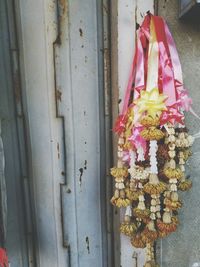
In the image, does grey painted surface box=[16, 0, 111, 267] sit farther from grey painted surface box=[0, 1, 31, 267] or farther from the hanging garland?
the hanging garland

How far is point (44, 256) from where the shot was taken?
164cm

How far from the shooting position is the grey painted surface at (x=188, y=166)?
141cm

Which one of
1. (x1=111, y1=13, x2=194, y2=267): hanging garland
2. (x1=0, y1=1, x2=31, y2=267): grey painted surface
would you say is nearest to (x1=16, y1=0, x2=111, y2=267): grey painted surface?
(x1=0, y1=1, x2=31, y2=267): grey painted surface

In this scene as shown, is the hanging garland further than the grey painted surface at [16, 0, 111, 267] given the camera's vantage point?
No

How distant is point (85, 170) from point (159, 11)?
2.41 feet

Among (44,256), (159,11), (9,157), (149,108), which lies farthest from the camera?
(44,256)

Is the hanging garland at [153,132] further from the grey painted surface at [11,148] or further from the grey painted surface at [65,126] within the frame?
the grey painted surface at [11,148]

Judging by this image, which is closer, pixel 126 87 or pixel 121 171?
pixel 121 171

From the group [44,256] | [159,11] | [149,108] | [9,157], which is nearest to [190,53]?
[159,11]

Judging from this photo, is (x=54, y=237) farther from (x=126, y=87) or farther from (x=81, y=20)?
(x=81, y=20)

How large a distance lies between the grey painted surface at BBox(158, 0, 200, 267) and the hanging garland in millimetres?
91

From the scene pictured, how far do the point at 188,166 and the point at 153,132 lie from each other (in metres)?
0.39

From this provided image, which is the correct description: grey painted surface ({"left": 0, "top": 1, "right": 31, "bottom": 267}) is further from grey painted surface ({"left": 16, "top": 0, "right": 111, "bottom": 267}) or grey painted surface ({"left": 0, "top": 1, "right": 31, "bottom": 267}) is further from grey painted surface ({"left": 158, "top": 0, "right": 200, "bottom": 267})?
grey painted surface ({"left": 158, "top": 0, "right": 200, "bottom": 267})

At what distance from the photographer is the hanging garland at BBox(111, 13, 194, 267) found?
128cm
